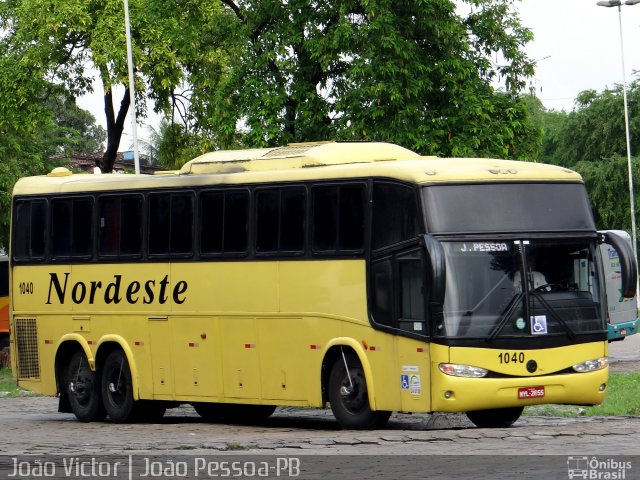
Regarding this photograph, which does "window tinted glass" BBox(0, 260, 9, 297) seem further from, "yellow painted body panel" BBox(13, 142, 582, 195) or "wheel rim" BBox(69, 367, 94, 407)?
"wheel rim" BBox(69, 367, 94, 407)

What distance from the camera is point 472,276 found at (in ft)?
57.6

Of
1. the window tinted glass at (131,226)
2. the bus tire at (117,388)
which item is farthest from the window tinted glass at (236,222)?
the bus tire at (117,388)

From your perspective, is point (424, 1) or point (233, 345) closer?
point (233, 345)

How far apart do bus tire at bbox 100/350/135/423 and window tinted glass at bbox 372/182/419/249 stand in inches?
222

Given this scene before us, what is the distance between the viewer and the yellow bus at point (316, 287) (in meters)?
17.6

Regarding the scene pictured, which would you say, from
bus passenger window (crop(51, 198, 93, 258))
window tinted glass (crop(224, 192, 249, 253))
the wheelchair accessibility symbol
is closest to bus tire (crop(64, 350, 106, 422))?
bus passenger window (crop(51, 198, 93, 258))

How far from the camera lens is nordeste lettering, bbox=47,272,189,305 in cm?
2166

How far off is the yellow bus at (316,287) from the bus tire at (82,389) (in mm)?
35

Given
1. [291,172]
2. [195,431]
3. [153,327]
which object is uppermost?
[291,172]

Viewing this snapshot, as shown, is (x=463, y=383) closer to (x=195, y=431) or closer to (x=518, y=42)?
(x=195, y=431)

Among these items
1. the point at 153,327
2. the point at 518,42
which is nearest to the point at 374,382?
the point at 153,327

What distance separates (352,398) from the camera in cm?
1884

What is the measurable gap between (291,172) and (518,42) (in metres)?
17.6

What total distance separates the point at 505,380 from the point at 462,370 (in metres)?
0.54
